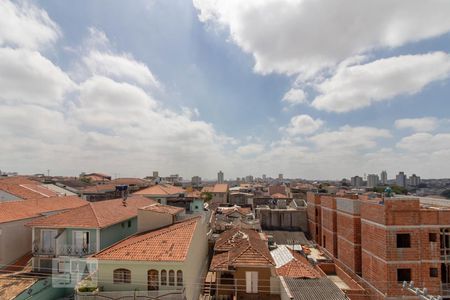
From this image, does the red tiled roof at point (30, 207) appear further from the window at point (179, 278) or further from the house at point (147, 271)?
the window at point (179, 278)

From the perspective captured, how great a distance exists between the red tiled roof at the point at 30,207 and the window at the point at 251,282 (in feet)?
65.2

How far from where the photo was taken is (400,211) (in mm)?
24297

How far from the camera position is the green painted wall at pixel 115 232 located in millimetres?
22312

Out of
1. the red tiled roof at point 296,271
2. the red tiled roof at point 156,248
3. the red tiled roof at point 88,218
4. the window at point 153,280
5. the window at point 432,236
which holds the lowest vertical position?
the red tiled roof at point 296,271

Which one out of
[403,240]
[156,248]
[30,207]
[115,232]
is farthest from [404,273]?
[30,207]

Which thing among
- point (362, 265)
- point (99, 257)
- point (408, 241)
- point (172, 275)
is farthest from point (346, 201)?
point (99, 257)

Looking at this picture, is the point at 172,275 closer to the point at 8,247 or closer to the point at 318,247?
the point at 8,247

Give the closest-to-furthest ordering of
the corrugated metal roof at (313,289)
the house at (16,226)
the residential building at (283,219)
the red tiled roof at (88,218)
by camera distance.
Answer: the corrugated metal roof at (313,289)
the red tiled roof at (88,218)
the house at (16,226)
the residential building at (283,219)

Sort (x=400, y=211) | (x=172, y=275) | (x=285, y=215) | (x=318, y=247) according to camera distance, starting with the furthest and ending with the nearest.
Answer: (x=285, y=215) < (x=318, y=247) < (x=400, y=211) < (x=172, y=275)

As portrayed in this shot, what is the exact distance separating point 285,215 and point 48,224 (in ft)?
129

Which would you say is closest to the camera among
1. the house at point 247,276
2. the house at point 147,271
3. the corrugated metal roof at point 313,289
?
the house at point 147,271

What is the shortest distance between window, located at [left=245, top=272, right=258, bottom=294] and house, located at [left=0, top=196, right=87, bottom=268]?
63.3 ft

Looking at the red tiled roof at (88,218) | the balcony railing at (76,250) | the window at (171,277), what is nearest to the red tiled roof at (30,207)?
the red tiled roof at (88,218)

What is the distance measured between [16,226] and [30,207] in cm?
401
